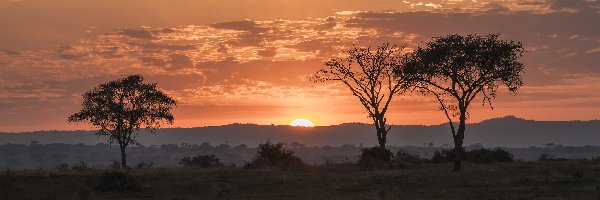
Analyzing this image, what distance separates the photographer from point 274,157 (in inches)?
2657

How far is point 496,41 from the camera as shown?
55406 millimetres

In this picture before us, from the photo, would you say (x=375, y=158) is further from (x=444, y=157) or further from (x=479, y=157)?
(x=479, y=157)

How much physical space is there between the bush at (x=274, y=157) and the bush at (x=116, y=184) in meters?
23.8

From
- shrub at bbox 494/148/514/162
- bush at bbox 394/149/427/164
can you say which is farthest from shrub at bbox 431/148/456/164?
shrub at bbox 494/148/514/162

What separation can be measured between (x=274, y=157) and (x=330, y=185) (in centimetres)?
2643

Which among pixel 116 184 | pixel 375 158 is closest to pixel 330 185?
pixel 116 184

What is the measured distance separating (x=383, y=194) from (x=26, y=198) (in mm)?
16103

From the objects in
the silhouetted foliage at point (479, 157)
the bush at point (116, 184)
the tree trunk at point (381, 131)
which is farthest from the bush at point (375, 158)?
the bush at point (116, 184)

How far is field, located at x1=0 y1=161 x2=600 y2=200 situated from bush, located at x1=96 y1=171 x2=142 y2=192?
1.53 ft

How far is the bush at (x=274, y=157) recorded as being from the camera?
2581 inches

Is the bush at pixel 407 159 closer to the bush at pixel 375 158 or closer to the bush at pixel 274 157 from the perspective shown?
the bush at pixel 375 158

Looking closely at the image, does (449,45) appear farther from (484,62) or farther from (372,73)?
(372,73)

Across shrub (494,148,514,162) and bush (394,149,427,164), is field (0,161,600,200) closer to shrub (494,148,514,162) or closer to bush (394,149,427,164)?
bush (394,149,427,164)

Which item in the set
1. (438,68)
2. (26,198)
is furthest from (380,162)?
(26,198)
